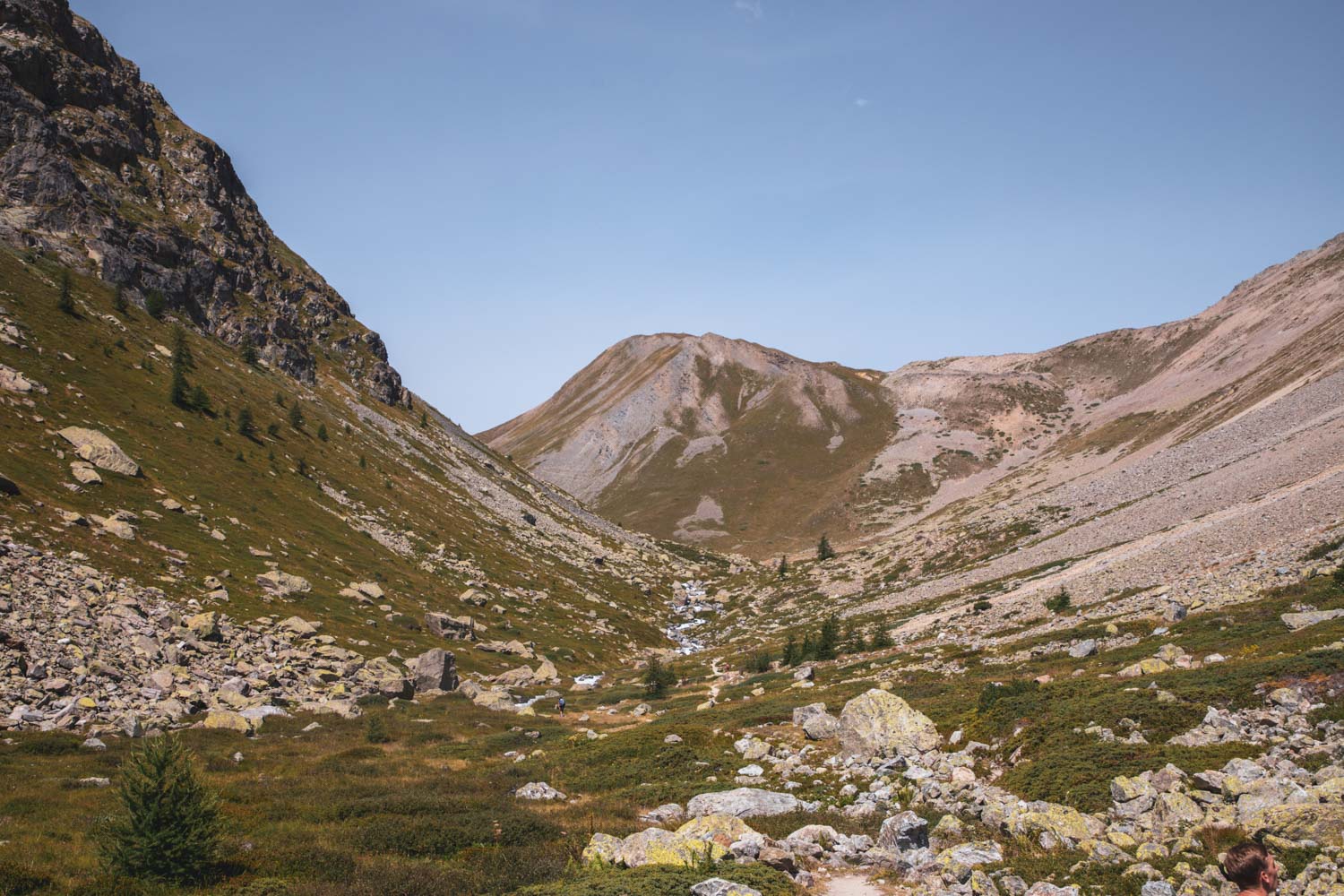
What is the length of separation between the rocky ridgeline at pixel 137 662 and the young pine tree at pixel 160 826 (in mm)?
14144

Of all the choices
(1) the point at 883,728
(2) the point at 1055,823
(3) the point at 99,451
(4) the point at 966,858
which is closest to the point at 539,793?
(1) the point at 883,728

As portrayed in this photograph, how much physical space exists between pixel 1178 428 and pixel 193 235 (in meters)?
164

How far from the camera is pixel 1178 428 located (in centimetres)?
10400

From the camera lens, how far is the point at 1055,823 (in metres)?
15.2

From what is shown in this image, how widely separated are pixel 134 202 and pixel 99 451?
7233 cm

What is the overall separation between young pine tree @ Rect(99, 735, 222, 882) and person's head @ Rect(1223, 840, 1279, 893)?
19512 mm

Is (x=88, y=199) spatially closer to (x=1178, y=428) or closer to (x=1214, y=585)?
(x=1214, y=585)

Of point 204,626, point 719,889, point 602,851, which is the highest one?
point 204,626

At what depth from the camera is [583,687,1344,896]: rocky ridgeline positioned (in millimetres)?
12133

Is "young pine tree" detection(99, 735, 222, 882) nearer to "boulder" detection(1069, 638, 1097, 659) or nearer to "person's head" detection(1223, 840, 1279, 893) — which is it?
"person's head" detection(1223, 840, 1279, 893)

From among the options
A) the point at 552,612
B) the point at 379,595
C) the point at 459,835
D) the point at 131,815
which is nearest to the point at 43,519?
the point at 379,595

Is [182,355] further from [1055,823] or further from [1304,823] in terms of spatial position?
[1304,823]

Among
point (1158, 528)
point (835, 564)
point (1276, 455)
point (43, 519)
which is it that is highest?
point (43, 519)

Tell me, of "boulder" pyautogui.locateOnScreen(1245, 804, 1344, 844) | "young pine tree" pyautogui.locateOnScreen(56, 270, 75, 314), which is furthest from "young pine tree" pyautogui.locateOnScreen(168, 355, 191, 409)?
"boulder" pyautogui.locateOnScreen(1245, 804, 1344, 844)
